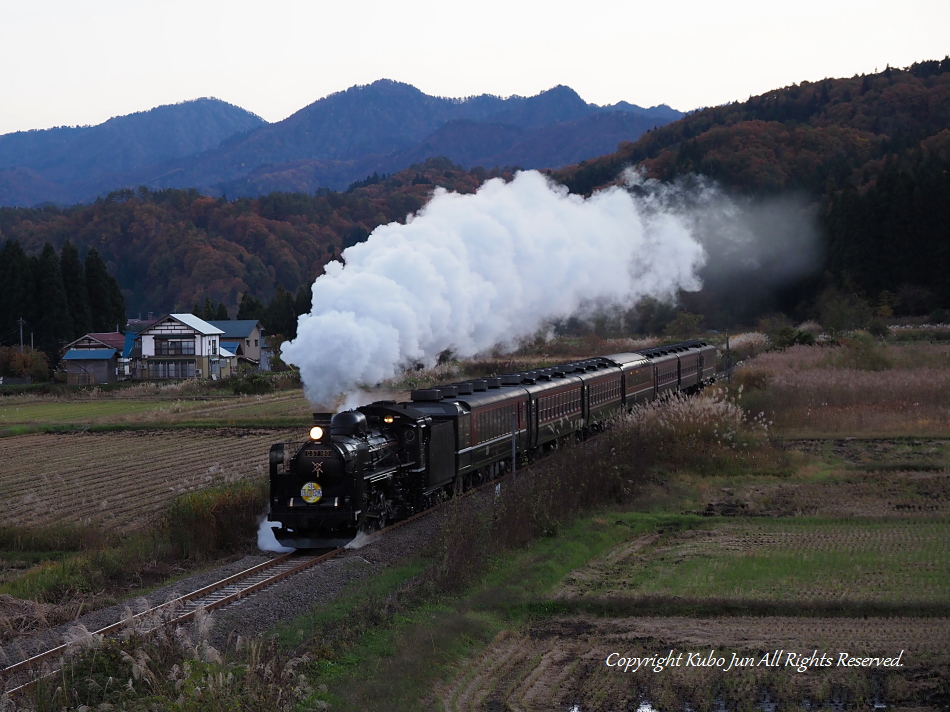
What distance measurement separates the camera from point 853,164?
11675 centimetres

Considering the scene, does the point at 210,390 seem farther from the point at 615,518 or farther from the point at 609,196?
the point at 615,518

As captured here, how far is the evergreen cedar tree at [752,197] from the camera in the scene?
85500 millimetres

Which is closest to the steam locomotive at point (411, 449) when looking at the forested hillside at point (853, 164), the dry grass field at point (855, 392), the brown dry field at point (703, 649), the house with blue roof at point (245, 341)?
the brown dry field at point (703, 649)

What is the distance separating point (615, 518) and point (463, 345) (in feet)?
35.7

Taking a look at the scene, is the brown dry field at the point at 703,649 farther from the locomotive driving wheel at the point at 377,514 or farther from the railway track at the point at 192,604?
the locomotive driving wheel at the point at 377,514

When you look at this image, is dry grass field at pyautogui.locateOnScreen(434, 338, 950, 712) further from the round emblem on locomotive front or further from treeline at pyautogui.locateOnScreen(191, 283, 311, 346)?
treeline at pyautogui.locateOnScreen(191, 283, 311, 346)

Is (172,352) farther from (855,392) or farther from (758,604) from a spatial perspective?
(758,604)

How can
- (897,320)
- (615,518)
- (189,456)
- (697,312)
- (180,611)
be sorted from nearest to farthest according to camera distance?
(180,611) → (615,518) → (189,456) → (897,320) → (697,312)

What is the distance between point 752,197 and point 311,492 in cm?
8918

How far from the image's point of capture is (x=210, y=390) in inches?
3238

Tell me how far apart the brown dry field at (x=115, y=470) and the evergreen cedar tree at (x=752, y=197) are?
51.0m

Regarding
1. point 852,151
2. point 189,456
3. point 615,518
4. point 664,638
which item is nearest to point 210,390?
point 189,456

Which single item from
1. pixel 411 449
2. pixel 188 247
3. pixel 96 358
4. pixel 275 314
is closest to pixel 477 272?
pixel 411 449

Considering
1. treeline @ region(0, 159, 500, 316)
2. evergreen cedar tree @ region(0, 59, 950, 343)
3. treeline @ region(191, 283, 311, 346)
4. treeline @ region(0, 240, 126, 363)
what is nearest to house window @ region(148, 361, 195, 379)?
treeline @ region(0, 240, 126, 363)
